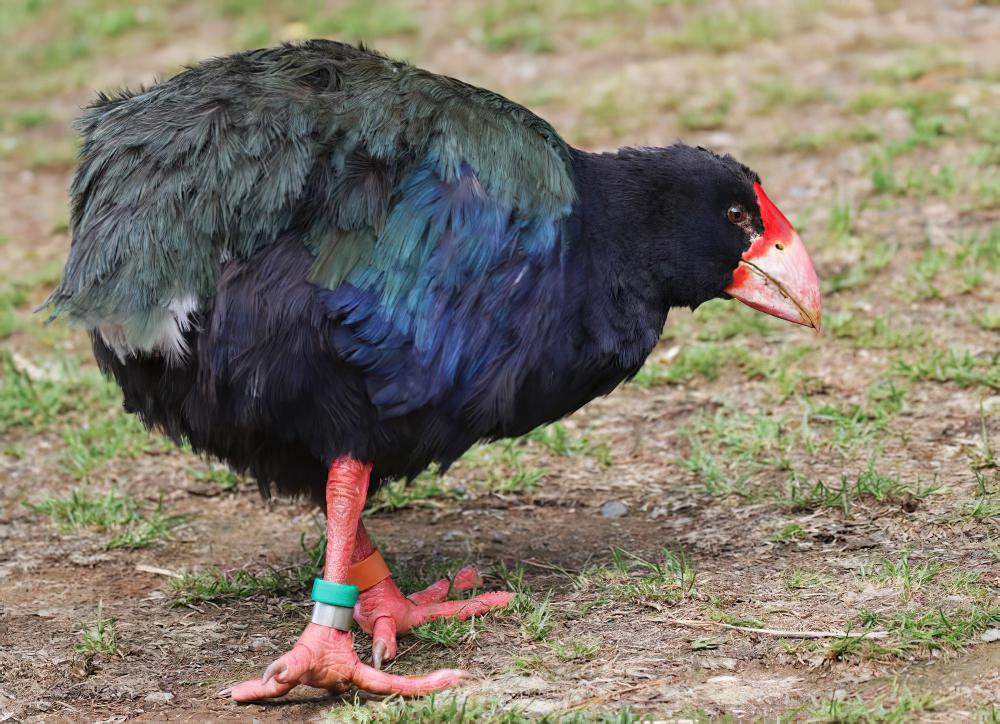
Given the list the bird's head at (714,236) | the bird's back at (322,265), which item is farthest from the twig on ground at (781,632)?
the bird's head at (714,236)

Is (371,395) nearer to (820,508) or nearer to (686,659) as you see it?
(686,659)

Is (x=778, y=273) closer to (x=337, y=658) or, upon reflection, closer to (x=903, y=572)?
(x=903, y=572)

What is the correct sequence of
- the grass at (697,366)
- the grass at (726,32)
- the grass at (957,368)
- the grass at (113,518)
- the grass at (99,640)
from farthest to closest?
the grass at (726,32) → the grass at (697,366) → the grass at (957,368) → the grass at (113,518) → the grass at (99,640)

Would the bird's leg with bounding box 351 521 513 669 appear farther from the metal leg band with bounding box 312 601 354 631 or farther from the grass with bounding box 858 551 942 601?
the grass with bounding box 858 551 942 601

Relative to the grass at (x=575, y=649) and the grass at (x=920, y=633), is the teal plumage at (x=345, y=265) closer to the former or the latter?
the grass at (x=575, y=649)

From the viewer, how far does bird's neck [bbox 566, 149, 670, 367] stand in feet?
12.2

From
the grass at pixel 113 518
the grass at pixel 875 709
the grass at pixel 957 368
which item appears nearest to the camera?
the grass at pixel 875 709

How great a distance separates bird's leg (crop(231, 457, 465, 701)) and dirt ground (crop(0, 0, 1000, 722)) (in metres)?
0.08

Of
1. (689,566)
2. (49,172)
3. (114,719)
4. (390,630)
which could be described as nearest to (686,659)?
(689,566)

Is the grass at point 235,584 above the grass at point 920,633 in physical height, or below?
above

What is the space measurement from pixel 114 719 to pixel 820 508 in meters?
2.28

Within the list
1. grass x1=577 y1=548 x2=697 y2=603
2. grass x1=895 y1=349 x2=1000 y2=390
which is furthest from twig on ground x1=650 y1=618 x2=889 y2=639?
grass x1=895 y1=349 x2=1000 y2=390

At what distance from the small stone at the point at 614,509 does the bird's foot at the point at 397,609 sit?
84 centimetres

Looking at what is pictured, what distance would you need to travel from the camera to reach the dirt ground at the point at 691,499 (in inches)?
135
